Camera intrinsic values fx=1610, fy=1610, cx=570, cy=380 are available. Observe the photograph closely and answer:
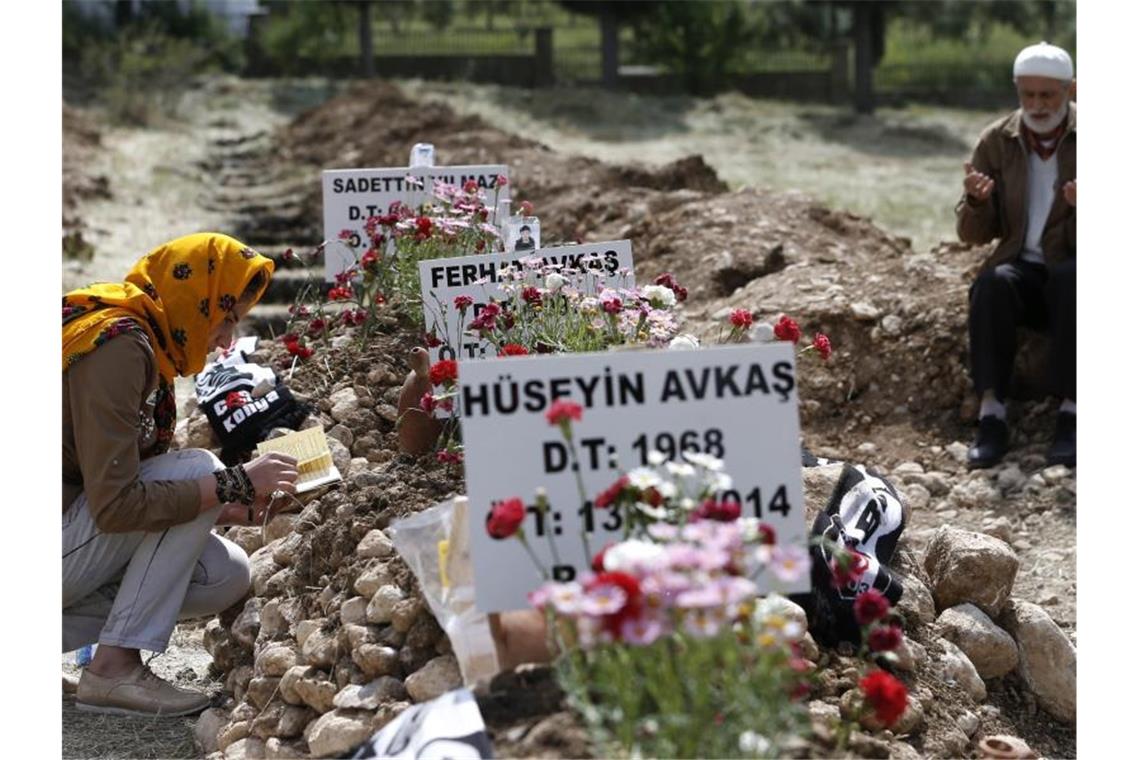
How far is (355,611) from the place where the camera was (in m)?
3.66

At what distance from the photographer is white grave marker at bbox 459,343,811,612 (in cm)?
296

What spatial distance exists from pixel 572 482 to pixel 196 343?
54.3 inches

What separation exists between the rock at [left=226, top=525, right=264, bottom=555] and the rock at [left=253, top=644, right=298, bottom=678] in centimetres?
105

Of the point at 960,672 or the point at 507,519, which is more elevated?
the point at 507,519

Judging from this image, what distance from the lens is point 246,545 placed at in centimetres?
493

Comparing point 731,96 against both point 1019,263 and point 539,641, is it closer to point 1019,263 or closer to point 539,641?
point 1019,263

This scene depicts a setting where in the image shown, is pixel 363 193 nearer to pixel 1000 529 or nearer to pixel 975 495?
pixel 975 495

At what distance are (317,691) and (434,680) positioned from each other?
38cm

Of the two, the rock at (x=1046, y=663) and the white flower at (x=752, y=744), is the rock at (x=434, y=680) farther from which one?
the rock at (x=1046, y=663)

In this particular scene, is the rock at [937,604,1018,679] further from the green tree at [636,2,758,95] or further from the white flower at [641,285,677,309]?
the green tree at [636,2,758,95]

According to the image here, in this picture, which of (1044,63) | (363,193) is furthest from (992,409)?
(363,193)

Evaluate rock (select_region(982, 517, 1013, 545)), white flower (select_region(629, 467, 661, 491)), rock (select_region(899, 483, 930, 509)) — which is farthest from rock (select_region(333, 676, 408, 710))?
rock (select_region(899, 483, 930, 509))

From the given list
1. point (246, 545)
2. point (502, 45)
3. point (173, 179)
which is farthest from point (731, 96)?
point (246, 545)

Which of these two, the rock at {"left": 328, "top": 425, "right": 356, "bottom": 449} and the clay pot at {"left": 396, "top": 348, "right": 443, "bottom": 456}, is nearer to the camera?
the clay pot at {"left": 396, "top": 348, "right": 443, "bottom": 456}
